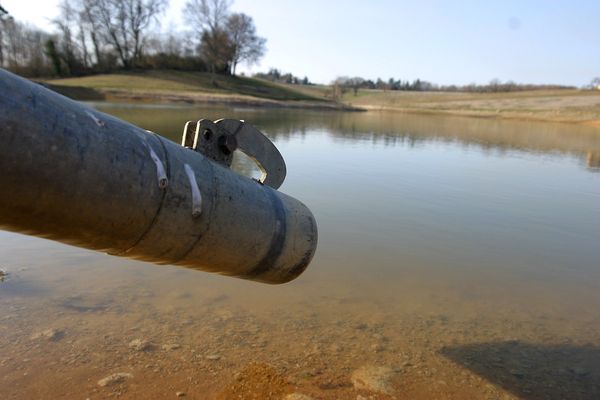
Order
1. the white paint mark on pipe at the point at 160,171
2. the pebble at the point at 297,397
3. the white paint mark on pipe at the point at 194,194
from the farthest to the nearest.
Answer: the pebble at the point at 297,397
the white paint mark on pipe at the point at 194,194
the white paint mark on pipe at the point at 160,171

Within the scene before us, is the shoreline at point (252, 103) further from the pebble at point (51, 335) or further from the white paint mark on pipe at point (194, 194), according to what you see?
the white paint mark on pipe at point (194, 194)

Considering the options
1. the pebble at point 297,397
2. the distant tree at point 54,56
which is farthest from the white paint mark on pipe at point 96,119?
the distant tree at point 54,56

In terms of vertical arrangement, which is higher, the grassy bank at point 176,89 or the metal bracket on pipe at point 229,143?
the grassy bank at point 176,89

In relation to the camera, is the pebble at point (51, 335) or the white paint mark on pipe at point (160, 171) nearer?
the white paint mark on pipe at point (160, 171)

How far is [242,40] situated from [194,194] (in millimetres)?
71186

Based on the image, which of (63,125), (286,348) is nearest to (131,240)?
(63,125)

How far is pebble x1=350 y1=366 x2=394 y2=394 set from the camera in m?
3.20

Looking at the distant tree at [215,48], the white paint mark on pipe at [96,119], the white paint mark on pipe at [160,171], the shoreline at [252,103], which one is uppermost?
the distant tree at [215,48]

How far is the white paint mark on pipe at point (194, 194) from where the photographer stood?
2.12 metres

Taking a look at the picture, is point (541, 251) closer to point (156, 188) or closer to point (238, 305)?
point (238, 305)

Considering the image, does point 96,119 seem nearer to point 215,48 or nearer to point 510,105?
point 510,105

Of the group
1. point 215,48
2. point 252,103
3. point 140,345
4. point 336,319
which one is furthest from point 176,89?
point 140,345

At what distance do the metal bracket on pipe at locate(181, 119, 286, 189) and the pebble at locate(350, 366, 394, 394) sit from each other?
4.69ft

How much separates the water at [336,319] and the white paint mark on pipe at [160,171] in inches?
62.3
